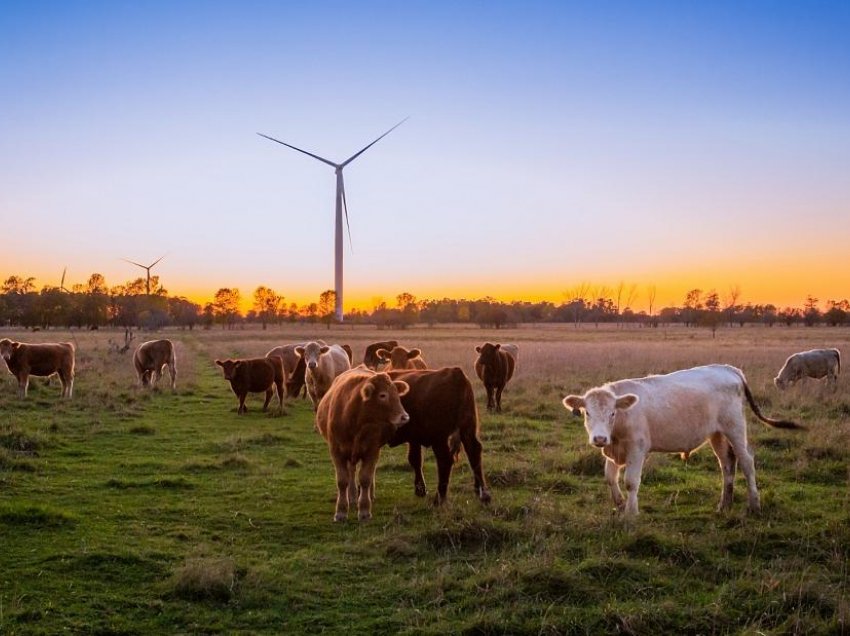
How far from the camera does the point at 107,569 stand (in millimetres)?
6879

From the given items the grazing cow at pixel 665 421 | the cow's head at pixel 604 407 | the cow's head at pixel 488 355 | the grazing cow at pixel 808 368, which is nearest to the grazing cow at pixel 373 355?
the cow's head at pixel 488 355

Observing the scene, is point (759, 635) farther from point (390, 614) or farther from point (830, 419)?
point (830, 419)

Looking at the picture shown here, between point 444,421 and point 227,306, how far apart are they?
139 meters

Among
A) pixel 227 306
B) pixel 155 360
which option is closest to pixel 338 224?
pixel 155 360

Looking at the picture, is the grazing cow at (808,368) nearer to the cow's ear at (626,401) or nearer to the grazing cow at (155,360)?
the cow's ear at (626,401)

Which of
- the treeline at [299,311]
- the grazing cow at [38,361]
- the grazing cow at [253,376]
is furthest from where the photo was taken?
the treeline at [299,311]

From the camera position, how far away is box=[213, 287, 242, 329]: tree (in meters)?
140

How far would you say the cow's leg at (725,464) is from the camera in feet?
29.8

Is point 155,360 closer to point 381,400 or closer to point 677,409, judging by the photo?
point 381,400

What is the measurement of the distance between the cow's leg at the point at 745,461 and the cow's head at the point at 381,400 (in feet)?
13.2

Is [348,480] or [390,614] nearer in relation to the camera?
[390,614]

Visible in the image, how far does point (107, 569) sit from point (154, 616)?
1.26m

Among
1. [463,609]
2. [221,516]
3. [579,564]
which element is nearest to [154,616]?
[463,609]

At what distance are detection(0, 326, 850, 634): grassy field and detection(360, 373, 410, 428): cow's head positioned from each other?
1151 millimetres
